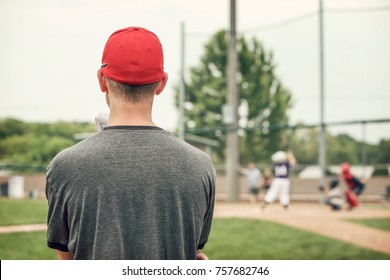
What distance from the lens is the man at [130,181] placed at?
3.53 ft

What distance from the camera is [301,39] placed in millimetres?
14656

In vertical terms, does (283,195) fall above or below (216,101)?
below

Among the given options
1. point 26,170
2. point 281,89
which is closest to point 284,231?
point 26,170

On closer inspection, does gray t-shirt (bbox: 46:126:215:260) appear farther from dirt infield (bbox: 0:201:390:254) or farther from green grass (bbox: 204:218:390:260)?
dirt infield (bbox: 0:201:390:254)

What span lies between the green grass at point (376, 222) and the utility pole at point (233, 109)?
5.25 meters

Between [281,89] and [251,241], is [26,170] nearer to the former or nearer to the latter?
[281,89]

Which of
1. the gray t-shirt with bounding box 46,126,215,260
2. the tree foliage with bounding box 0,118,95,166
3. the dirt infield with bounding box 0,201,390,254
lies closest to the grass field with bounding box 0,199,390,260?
the dirt infield with bounding box 0,201,390,254

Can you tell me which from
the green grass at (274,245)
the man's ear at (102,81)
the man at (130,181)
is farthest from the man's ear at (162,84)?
the green grass at (274,245)

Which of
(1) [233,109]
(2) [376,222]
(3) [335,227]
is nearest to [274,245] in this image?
(3) [335,227]

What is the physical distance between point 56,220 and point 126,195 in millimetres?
156

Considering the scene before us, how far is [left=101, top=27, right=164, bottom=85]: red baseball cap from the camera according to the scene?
1143mm

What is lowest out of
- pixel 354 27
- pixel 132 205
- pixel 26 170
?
pixel 26 170

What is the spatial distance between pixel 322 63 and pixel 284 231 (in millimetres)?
6116

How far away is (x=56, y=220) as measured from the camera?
1.11 metres
